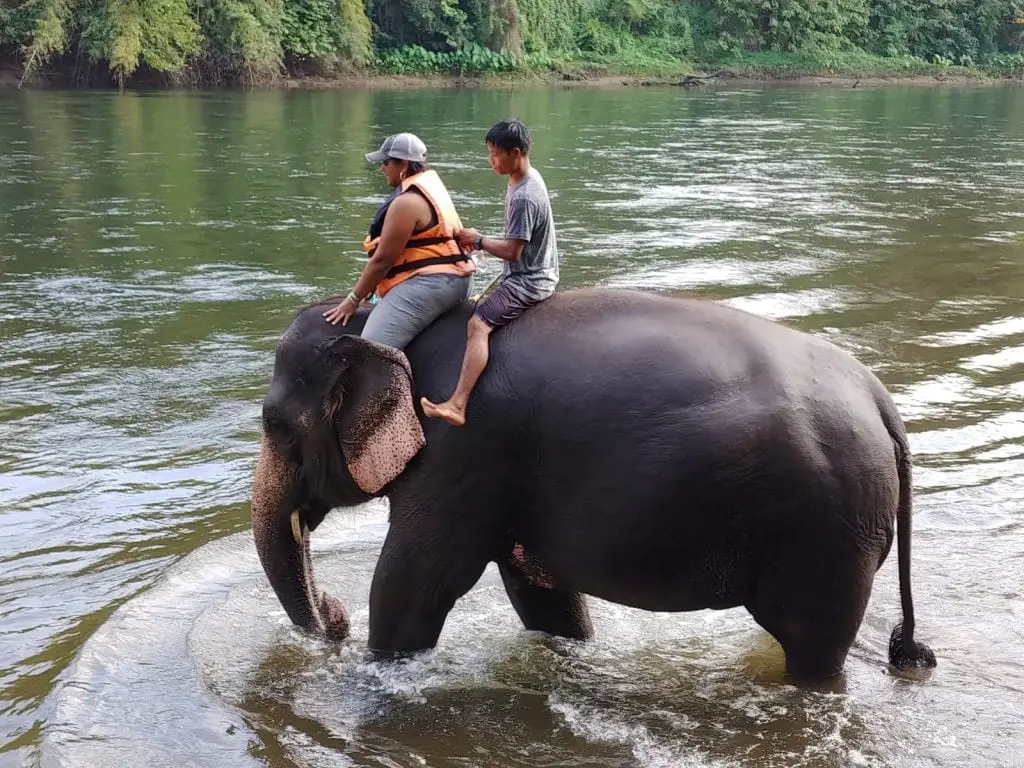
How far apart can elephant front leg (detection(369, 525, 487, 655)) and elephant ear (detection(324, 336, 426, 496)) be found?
0.72 ft

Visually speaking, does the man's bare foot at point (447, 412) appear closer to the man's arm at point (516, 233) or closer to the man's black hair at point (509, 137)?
the man's arm at point (516, 233)

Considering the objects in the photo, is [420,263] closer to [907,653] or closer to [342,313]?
[342,313]

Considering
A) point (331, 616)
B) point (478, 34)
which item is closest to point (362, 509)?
point (331, 616)

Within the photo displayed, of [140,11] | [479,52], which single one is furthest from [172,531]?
[479,52]

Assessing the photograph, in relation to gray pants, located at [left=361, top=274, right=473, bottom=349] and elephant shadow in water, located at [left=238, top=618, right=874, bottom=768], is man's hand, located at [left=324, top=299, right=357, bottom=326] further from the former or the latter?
elephant shadow in water, located at [left=238, top=618, right=874, bottom=768]

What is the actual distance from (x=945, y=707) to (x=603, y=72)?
154 ft

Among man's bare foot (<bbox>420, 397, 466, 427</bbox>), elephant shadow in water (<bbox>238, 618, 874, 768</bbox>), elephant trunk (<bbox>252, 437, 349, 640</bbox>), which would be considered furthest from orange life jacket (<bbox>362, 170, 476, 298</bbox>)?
elephant shadow in water (<bbox>238, 618, 874, 768</bbox>)

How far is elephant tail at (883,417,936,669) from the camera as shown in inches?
148

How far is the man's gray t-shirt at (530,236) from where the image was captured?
391 centimetres

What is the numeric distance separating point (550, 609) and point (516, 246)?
150 centimetres

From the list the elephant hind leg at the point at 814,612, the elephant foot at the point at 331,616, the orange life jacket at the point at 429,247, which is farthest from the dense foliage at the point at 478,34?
the elephant hind leg at the point at 814,612

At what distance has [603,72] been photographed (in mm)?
48906

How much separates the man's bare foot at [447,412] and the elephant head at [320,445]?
0.07 metres

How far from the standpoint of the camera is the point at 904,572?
393 centimetres
